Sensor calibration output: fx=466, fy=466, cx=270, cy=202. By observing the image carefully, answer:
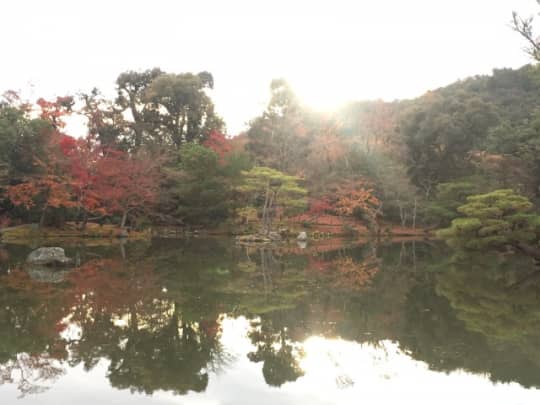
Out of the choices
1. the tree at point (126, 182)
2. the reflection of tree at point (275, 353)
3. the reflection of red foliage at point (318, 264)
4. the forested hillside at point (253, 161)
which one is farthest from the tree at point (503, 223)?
the tree at point (126, 182)

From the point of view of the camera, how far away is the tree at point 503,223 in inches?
543

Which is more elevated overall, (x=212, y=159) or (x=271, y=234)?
(x=212, y=159)

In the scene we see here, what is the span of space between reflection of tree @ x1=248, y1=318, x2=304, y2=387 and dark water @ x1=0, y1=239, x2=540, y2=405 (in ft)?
0.07

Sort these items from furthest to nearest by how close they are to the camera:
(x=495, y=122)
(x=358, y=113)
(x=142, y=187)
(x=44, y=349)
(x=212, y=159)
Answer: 1. (x=358, y=113)
2. (x=495, y=122)
3. (x=212, y=159)
4. (x=142, y=187)
5. (x=44, y=349)

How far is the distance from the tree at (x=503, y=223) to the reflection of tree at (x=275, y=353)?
32.4 ft

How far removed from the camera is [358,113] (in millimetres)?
35062

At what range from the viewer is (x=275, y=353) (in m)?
5.57

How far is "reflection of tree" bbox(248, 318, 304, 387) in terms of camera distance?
16.1 feet

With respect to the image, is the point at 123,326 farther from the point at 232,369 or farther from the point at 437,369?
the point at 437,369

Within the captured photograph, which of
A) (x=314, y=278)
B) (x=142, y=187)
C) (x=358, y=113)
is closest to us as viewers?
(x=314, y=278)

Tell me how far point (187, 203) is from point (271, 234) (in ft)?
18.8

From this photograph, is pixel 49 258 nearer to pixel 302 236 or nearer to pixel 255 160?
pixel 302 236

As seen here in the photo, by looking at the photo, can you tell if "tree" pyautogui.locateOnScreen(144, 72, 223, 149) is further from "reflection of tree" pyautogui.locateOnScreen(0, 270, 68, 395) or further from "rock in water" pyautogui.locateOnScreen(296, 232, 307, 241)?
"reflection of tree" pyautogui.locateOnScreen(0, 270, 68, 395)

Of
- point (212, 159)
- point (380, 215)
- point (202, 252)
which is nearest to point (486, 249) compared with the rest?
point (202, 252)
